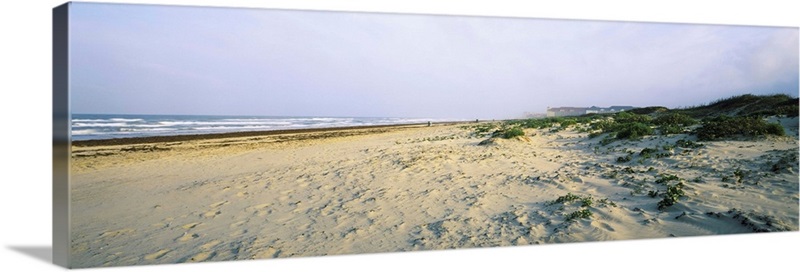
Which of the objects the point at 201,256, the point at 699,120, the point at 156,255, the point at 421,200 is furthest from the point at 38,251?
the point at 699,120

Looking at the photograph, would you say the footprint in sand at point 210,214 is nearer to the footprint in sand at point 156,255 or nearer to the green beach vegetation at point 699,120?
the footprint in sand at point 156,255

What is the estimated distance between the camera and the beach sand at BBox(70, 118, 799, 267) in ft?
17.0

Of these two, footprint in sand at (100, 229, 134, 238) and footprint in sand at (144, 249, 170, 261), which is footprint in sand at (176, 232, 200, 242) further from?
footprint in sand at (100, 229, 134, 238)

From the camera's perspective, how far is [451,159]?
25.9 ft

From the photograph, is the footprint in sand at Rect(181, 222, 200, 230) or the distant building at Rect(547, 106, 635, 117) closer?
the footprint in sand at Rect(181, 222, 200, 230)

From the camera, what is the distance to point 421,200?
6148 mm

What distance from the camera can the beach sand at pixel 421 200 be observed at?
517 cm

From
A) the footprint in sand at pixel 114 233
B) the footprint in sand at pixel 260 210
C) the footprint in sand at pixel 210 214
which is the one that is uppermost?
the footprint in sand at pixel 260 210

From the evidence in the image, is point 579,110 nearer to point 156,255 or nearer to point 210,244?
point 210,244

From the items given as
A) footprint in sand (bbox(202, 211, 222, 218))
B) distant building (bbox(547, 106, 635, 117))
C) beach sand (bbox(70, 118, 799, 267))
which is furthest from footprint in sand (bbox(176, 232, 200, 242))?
distant building (bbox(547, 106, 635, 117))

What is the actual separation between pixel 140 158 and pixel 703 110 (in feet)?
25.2

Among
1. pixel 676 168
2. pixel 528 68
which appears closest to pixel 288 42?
pixel 528 68

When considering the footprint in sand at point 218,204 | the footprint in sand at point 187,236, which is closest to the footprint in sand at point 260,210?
the footprint in sand at point 218,204

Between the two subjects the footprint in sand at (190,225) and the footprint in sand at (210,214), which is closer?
the footprint in sand at (190,225)
